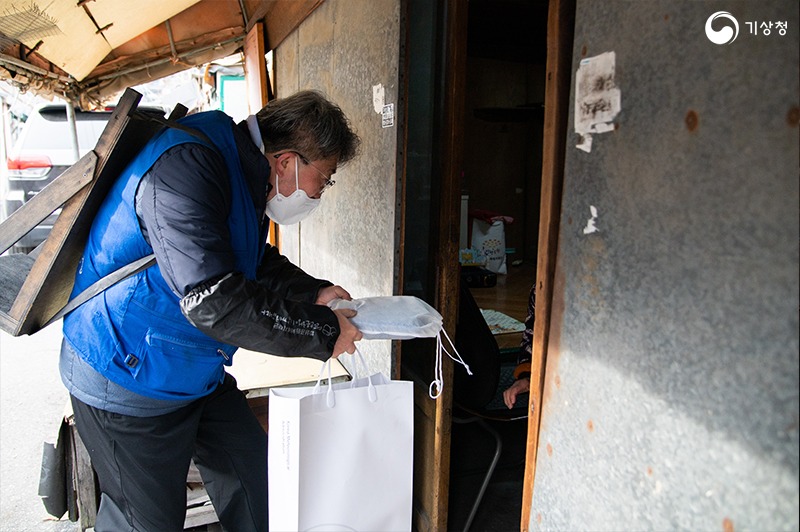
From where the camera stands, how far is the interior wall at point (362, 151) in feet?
7.82

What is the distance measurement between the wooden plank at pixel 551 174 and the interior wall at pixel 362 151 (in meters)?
1.00

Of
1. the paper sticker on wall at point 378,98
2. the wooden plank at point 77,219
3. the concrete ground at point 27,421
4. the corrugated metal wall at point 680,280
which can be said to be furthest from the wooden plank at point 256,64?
the corrugated metal wall at point 680,280

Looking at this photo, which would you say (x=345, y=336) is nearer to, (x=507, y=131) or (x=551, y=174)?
(x=551, y=174)

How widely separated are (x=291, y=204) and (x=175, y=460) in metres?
0.89

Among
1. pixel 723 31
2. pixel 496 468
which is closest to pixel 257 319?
pixel 723 31

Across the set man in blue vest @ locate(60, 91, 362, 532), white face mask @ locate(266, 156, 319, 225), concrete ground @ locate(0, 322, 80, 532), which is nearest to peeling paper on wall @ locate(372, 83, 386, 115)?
man in blue vest @ locate(60, 91, 362, 532)

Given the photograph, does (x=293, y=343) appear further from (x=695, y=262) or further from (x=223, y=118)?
(x=695, y=262)

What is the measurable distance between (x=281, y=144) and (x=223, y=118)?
0.64 ft

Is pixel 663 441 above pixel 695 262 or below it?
below

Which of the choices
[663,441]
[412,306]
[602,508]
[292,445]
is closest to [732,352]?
[663,441]

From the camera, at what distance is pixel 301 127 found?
1.79 metres

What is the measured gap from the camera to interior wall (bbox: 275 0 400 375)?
2.38 metres

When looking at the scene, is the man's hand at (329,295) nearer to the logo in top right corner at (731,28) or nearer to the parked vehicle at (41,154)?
the logo in top right corner at (731,28)

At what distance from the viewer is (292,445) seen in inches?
58.1
